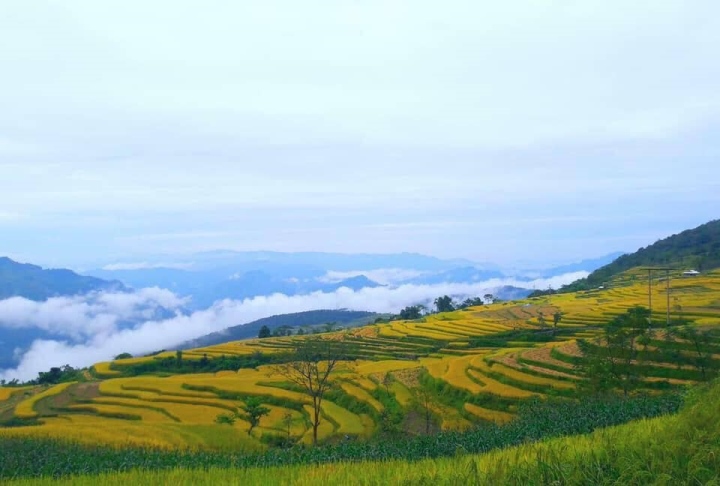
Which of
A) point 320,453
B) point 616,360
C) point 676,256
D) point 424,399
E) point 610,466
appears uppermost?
point 676,256

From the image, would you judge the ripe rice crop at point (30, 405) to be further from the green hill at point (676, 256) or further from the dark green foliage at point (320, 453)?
the green hill at point (676, 256)

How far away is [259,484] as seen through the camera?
5.71m

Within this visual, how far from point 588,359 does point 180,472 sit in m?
27.7

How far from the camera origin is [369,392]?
122 ft

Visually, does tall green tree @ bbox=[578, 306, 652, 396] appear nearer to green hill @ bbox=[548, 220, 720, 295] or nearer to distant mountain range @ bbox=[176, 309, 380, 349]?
green hill @ bbox=[548, 220, 720, 295]

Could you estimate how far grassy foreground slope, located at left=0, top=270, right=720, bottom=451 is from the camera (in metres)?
24.7

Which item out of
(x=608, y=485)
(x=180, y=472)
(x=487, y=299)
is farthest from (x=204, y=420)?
Result: (x=487, y=299)

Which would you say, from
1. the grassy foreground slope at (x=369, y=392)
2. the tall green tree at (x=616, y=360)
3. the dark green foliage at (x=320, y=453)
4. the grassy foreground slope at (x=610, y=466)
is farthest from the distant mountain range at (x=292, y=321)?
the grassy foreground slope at (x=610, y=466)

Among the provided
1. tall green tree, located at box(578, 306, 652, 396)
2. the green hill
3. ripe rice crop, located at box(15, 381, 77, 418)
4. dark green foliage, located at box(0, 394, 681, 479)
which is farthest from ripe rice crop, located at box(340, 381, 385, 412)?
the green hill

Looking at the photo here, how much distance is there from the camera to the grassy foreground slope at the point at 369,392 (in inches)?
973

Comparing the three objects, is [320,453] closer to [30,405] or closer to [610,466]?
[610,466]

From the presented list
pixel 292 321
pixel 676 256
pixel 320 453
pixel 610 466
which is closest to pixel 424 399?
pixel 320 453

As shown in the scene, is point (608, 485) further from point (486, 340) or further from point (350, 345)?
point (350, 345)

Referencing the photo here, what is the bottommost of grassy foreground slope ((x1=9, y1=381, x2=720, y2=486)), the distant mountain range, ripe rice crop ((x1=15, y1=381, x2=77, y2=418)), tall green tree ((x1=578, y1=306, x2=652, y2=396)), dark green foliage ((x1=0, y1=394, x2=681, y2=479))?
the distant mountain range
